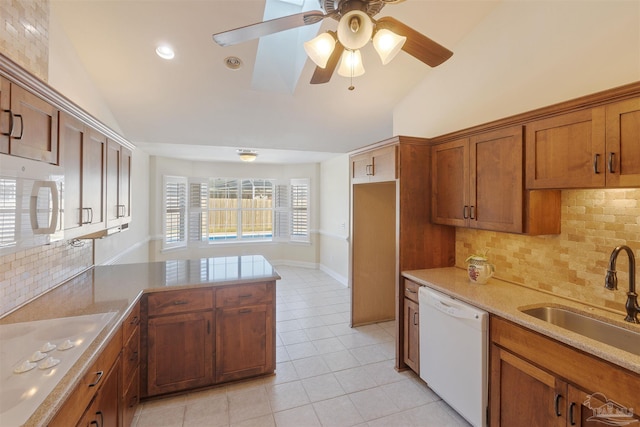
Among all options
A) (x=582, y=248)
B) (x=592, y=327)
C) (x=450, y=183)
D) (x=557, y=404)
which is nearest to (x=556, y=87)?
(x=450, y=183)

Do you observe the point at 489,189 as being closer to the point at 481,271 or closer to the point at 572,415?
the point at 481,271

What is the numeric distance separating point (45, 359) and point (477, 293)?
2.48 meters

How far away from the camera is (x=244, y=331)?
8.21 feet

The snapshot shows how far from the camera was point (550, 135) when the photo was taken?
1.87 m

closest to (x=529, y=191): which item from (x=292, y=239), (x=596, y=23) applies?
(x=596, y=23)

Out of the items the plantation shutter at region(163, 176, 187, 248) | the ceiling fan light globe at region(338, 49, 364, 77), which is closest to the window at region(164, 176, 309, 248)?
the plantation shutter at region(163, 176, 187, 248)

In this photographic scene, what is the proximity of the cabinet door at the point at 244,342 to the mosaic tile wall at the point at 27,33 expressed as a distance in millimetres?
2062

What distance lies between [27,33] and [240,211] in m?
5.30

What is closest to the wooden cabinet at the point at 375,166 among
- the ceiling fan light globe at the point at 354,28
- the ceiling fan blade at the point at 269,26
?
the ceiling fan light globe at the point at 354,28

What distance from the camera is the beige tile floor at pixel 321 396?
215 centimetres

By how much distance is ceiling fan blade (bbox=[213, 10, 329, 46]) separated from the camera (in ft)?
4.96

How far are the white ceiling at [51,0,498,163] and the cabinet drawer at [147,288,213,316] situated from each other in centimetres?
218

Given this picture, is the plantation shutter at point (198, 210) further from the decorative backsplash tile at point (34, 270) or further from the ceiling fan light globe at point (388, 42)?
the ceiling fan light globe at point (388, 42)

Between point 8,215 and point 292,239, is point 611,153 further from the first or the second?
point 292,239
